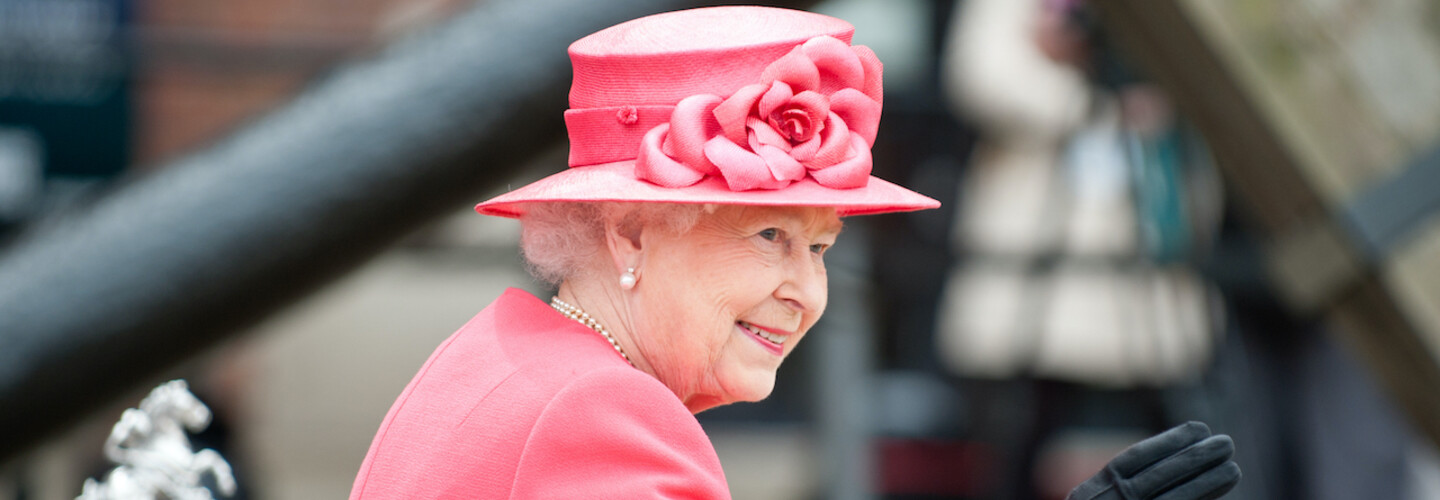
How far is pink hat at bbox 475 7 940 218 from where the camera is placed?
129 centimetres

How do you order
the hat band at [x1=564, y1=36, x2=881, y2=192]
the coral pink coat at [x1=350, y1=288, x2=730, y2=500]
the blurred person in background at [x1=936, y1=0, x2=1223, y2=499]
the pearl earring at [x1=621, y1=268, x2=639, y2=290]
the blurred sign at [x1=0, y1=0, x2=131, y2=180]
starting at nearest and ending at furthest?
the coral pink coat at [x1=350, y1=288, x2=730, y2=500] < the hat band at [x1=564, y1=36, x2=881, y2=192] < the pearl earring at [x1=621, y1=268, x2=639, y2=290] < the blurred person in background at [x1=936, y1=0, x2=1223, y2=499] < the blurred sign at [x1=0, y1=0, x2=131, y2=180]

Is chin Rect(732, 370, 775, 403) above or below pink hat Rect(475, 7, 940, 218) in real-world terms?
below

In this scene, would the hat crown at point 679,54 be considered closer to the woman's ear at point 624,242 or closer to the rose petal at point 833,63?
the rose petal at point 833,63

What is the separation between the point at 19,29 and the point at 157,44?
0.43m

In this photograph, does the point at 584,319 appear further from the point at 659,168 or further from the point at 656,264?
the point at 659,168

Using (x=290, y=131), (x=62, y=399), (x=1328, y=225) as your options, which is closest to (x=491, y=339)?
(x=290, y=131)

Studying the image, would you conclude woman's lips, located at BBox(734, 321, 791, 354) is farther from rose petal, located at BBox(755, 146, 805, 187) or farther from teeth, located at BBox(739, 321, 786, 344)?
rose petal, located at BBox(755, 146, 805, 187)

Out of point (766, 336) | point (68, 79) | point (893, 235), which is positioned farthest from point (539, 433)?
point (68, 79)

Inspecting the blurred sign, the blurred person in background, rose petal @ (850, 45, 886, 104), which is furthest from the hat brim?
the blurred sign

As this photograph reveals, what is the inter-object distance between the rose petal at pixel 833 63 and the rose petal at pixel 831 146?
44mm

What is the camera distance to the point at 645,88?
1.37 m

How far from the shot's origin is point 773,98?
132 cm

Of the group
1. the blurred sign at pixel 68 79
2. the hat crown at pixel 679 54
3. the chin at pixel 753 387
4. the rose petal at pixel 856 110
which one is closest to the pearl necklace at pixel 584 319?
the chin at pixel 753 387

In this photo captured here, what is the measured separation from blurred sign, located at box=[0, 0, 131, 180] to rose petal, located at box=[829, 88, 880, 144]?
153 inches
